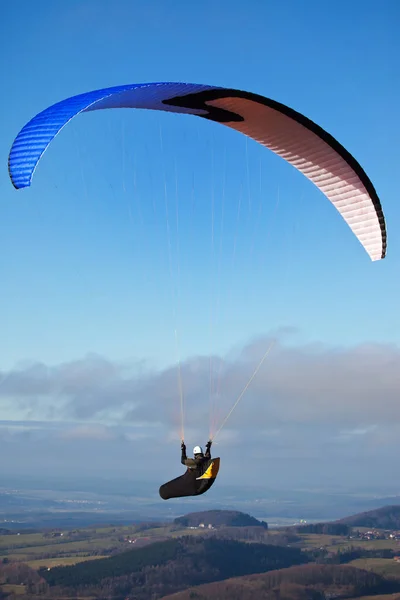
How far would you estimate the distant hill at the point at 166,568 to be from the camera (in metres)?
93.6

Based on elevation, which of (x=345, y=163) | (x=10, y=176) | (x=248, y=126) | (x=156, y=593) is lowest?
(x=156, y=593)

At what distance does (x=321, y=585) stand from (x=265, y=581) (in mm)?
6996

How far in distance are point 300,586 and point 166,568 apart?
16.1 metres

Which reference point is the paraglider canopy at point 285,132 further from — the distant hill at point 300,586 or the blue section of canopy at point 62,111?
the distant hill at point 300,586

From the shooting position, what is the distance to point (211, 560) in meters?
106

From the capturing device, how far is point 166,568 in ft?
328

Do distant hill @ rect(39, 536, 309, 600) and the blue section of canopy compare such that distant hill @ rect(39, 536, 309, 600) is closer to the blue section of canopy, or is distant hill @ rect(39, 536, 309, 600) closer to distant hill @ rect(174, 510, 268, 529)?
distant hill @ rect(174, 510, 268, 529)

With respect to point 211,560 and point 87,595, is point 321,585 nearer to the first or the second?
point 211,560

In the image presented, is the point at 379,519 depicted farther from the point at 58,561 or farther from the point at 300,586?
the point at 58,561

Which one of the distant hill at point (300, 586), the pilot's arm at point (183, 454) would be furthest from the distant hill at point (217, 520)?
the pilot's arm at point (183, 454)

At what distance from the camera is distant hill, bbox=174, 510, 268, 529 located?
126600 millimetres

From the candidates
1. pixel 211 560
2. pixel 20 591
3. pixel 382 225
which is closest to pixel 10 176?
pixel 382 225

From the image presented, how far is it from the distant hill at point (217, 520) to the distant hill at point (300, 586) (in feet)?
87.0

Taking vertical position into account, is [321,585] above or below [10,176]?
below
